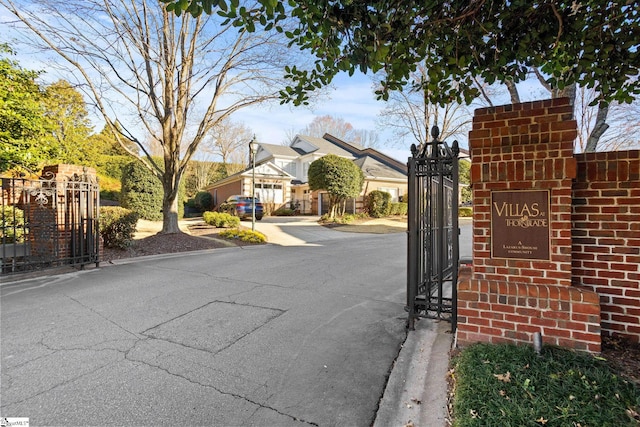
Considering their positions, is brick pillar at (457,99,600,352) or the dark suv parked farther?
the dark suv parked

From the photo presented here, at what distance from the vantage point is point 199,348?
131 inches

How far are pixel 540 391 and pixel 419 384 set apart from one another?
33.7 inches

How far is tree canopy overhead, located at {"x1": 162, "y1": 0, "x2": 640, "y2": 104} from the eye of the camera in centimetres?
247

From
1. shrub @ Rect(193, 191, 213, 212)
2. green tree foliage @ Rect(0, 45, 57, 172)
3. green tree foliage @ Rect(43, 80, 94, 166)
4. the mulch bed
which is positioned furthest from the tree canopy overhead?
shrub @ Rect(193, 191, 213, 212)

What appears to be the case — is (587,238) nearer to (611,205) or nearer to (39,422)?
(611,205)

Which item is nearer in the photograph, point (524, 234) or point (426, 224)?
point (524, 234)

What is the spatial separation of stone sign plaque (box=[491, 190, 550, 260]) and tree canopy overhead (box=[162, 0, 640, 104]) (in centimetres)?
119

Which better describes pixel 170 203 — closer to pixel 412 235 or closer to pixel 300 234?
pixel 300 234

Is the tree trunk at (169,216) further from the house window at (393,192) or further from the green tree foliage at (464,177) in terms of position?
the green tree foliage at (464,177)

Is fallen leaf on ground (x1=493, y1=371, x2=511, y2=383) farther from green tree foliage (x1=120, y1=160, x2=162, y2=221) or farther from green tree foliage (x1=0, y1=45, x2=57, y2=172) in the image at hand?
green tree foliage (x1=120, y1=160, x2=162, y2=221)

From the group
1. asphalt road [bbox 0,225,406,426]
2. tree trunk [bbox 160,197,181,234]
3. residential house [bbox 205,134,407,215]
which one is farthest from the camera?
residential house [bbox 205,134,407,215]

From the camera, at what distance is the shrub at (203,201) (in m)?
28.8

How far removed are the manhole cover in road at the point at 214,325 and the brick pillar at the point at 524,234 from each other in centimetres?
239

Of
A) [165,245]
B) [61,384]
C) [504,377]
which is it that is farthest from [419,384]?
[165,245]
